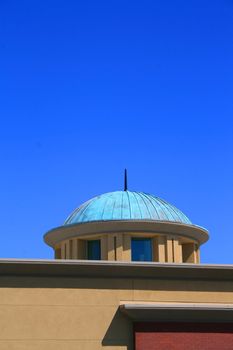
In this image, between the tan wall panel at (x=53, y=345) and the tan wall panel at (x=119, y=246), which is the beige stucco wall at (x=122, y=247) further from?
the tan wall panel at (x=53, y=345)

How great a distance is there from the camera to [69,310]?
19484 millimetres

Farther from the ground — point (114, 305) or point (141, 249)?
point (141, 249)

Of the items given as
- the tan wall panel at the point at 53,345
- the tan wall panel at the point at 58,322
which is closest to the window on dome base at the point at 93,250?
the tan wall panel at the point at 58,322

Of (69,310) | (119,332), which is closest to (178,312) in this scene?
(119,332)

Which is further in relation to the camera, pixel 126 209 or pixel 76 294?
pixel 126 209

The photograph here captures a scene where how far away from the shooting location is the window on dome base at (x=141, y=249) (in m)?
25.7

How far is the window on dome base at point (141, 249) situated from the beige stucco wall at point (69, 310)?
5.47 m

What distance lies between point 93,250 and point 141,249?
6.79ft

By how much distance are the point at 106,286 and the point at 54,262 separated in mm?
1878

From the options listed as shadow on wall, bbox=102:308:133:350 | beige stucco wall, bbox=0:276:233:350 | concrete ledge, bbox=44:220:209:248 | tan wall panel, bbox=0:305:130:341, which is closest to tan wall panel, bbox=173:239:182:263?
concrete ledge, bbox=44:220:209:248

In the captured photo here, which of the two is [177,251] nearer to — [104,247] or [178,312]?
[104,247]

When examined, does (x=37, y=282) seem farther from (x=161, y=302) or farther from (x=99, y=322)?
(x=161, y=302)

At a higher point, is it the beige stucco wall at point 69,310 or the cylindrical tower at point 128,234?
the cylindrical tower at point 128,234

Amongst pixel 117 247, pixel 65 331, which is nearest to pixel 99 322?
pixel 65 331
